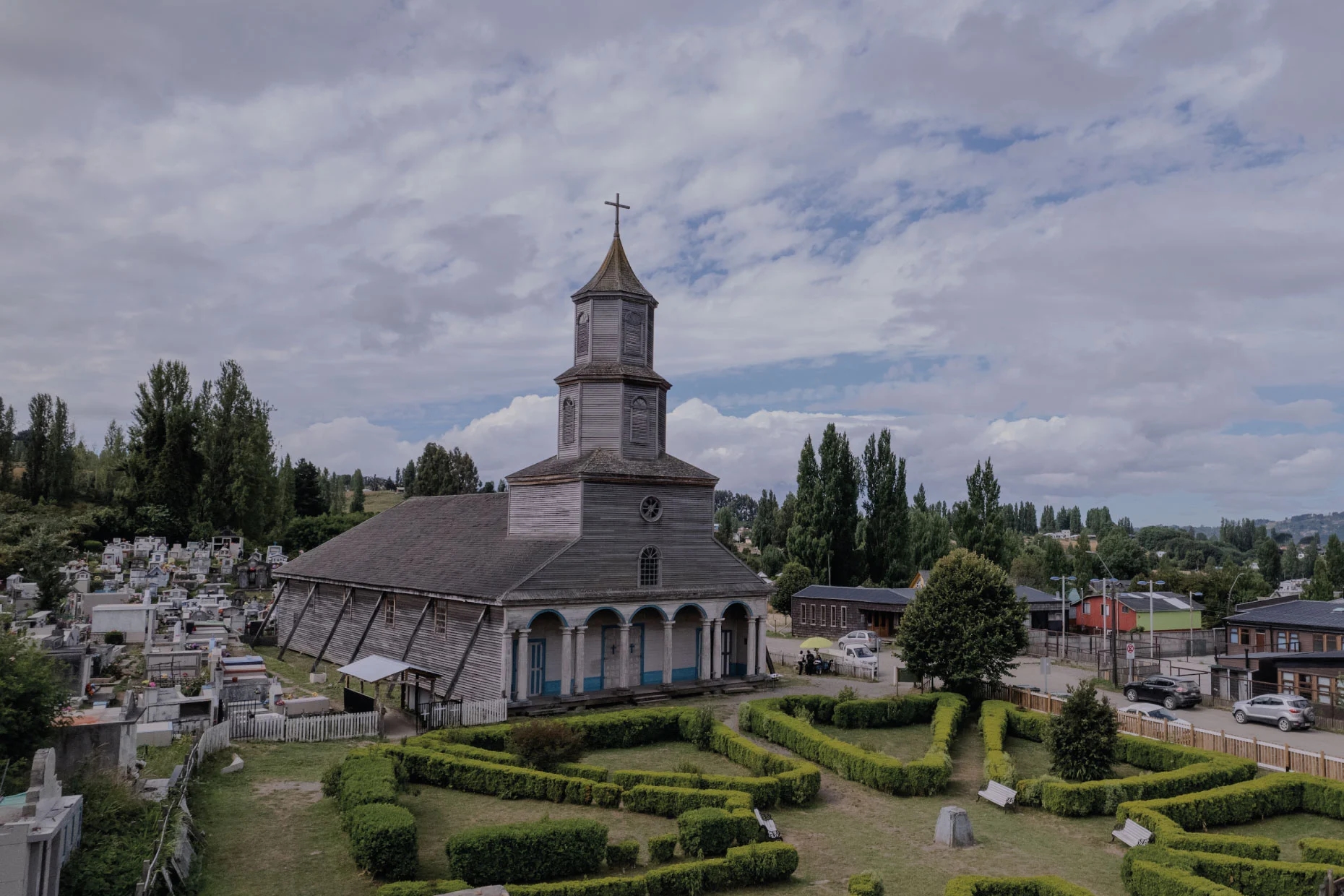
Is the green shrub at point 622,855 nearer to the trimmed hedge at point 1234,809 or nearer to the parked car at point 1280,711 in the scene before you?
the trimmed hedge at point 1234,809

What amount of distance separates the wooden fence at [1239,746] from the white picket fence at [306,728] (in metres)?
21.1

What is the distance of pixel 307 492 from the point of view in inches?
4232

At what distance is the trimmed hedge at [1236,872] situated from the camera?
54.4 ft

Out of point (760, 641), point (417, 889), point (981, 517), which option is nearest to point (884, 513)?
point (981, 517)

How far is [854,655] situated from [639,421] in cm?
1906

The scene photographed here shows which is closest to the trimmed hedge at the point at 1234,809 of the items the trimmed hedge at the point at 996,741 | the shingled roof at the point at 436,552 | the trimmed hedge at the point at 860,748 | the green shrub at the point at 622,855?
the trimmed hedge at the point at 996,741

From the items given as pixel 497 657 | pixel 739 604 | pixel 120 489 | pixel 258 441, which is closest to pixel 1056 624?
pixel 739 604

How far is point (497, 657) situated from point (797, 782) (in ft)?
43.5

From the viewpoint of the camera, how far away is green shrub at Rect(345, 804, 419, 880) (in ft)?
52.1

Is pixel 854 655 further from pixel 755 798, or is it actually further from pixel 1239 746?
pixel 755 798

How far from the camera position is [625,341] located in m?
38.4

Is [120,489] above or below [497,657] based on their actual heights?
above

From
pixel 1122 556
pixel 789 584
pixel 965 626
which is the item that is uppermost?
pixel 1122 556

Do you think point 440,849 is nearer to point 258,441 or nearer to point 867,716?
point 867,716
